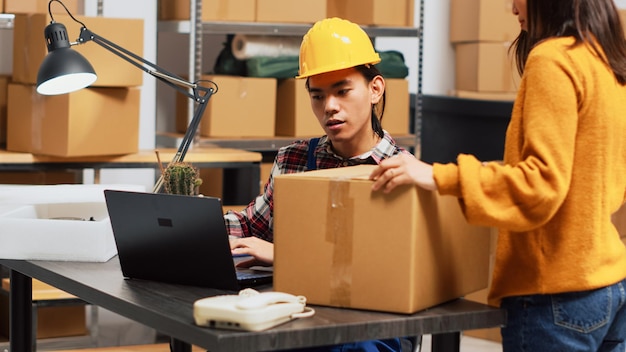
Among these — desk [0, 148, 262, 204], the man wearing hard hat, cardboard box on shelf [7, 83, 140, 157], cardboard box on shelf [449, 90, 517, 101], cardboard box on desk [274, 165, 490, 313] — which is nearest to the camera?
cardboard box on desk [274, 165, 490, 313]

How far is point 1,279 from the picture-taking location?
3.94m

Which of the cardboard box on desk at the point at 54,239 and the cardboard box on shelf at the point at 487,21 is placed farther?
the cardboard box on shelf at the point at 487,21

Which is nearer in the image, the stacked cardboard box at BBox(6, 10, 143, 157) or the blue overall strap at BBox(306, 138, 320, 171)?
the blue overall strap at BBox(306, 138, 320, 171)

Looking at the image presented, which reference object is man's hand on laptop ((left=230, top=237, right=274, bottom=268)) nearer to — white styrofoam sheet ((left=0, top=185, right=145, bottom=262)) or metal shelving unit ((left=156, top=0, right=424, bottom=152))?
white styrofoam sheet ((left=0, top=185, right=145, bottom=262))

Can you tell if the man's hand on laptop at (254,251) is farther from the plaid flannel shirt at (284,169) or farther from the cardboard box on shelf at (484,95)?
the cardboard box on shelf at (484,95)

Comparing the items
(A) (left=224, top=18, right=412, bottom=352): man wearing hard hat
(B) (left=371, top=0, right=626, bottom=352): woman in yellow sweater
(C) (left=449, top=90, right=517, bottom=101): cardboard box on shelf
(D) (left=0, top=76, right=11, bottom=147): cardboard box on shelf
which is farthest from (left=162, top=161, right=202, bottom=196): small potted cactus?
(C) (left=449, top=90, right=517, bottom=101): cardboard box on shelf

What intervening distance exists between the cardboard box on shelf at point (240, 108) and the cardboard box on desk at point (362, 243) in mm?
2552

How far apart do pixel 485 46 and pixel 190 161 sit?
230 centimetres

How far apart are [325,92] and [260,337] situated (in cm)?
87

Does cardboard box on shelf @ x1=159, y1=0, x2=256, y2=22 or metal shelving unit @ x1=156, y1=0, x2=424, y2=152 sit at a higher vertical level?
cardboard box on shelf @ x1=159, y1=0, x2=256, y2=22

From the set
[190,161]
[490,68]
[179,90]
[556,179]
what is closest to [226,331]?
[556,179]

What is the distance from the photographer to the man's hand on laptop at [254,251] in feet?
6.86

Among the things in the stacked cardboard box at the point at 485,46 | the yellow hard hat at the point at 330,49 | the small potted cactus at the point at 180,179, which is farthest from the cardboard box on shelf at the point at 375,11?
the small potted cactus at the point at 180,179

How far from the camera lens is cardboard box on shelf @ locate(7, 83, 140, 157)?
144 inches
